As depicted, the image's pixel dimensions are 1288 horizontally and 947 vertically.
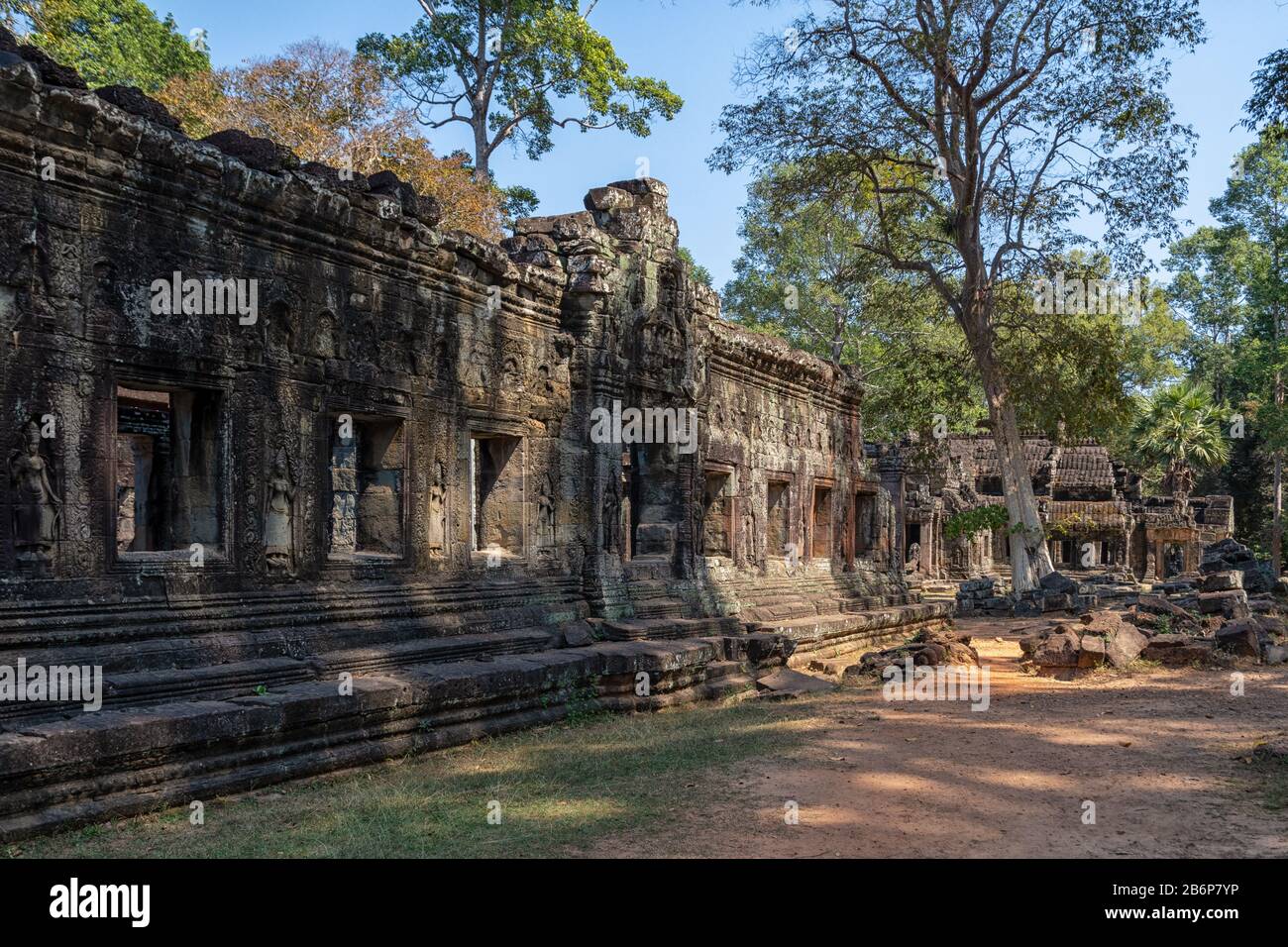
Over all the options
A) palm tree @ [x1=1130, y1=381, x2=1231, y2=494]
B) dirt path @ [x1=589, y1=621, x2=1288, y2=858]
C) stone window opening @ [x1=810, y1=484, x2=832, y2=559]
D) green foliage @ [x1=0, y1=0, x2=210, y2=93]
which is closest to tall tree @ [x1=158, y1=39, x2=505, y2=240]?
green foliage @ [x1=0, y1=0, x2=210, y2=93]

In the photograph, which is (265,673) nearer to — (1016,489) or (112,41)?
(1016,489)

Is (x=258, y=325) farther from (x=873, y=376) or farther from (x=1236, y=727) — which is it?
(x=873, y=376)

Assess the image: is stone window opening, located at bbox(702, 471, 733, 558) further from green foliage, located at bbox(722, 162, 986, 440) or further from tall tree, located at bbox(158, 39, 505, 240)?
green foliage, located at bbox(722, 162, 986, 440)

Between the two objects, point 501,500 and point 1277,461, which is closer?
point 501,500

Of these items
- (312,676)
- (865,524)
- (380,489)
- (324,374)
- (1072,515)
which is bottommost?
(312,676)

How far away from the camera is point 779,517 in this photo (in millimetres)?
15617

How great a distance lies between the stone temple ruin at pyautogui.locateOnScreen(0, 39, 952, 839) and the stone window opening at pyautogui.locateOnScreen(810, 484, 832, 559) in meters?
3.72

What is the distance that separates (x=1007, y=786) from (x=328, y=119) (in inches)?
746

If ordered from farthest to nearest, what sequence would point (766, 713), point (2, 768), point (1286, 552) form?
point (1286, 552) → point (766, 713) → point (2, 768)

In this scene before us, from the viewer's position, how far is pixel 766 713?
934 cm

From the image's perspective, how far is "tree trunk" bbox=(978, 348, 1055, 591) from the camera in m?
20.4

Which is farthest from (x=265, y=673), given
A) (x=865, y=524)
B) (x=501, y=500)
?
(x=865, y=524)

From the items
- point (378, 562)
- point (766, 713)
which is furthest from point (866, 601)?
point (378, 562)

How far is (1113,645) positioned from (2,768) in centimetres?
1018
